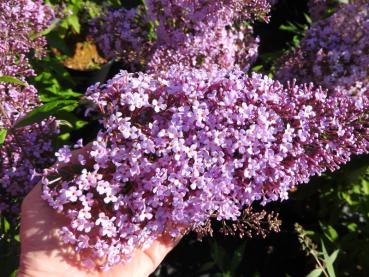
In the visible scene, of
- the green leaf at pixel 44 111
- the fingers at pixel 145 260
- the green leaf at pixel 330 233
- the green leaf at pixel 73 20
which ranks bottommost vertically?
the green leaf at pixel 330 233

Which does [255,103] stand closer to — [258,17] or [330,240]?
[258,17]

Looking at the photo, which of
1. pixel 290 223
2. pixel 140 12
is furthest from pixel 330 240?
pixel 140 12

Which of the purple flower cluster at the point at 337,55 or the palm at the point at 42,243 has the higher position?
the purple flower cluster at the point at 337,55

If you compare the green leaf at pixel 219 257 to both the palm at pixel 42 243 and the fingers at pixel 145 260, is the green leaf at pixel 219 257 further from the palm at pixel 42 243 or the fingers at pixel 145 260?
the palm at pixel 42 243

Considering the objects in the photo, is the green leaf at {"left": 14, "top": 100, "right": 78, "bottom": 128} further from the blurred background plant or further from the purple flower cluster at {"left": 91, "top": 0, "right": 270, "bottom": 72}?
the blurred background plant

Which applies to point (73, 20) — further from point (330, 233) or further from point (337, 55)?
point (330, 233)

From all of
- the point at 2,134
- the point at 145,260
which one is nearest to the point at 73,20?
the point at 2,134

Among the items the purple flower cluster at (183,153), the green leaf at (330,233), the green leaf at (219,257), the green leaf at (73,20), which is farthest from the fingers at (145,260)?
the green leaf at (73,20)
